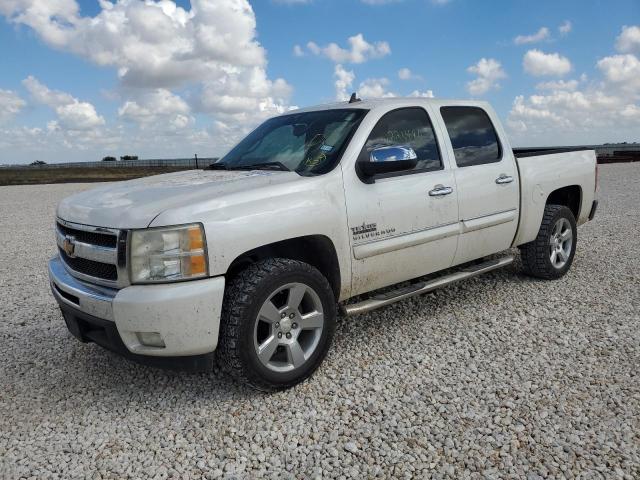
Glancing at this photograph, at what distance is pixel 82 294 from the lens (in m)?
3.07

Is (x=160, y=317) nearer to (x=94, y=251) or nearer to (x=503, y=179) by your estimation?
(x=94, y=251)

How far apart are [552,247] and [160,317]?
4.26m

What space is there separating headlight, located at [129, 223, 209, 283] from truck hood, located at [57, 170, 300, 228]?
0.09 meters

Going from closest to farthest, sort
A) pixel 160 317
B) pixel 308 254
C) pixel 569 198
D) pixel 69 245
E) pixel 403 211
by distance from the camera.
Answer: pixel 160 317 < pixel 69 245 < pixel 308 254 < pixel 403 211 < pixel 569 198

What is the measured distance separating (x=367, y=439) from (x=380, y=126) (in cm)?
223

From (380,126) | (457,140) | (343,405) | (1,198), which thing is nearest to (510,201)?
(457,140)

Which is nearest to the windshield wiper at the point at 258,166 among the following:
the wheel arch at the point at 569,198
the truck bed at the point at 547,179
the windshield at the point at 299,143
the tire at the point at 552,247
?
the windshield at the point at 299,143

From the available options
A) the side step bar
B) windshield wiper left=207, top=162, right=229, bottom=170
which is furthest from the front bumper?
windshield wiper left=207, top=162, right=229, bottom=170

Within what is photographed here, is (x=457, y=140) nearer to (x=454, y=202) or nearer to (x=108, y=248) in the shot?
(x=454, y=202)

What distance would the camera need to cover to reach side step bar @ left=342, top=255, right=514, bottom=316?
12.0ft

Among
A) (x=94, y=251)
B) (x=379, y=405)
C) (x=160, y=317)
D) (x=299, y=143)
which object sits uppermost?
(x=299, y=143)

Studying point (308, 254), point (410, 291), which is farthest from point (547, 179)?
point (308, 254)

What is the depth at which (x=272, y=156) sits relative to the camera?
3994 mm

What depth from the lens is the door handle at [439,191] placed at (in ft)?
13.1
